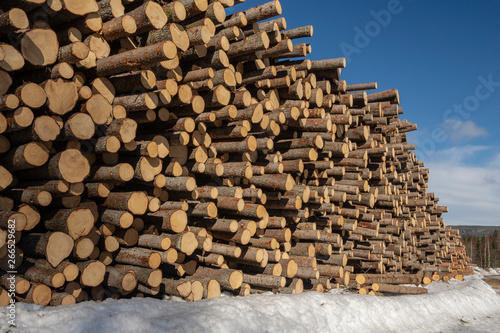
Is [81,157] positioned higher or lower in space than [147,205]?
higher

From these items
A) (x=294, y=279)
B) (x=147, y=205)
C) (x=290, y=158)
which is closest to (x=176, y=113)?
(x=147, y=205)

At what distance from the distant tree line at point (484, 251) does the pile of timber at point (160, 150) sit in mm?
61481

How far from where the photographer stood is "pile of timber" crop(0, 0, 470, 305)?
354 cm

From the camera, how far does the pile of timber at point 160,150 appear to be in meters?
3.54

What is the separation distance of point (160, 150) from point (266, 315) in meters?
2.51

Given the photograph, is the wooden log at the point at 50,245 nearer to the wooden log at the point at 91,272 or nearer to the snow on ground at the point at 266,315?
the wooden log at the point at 91,272

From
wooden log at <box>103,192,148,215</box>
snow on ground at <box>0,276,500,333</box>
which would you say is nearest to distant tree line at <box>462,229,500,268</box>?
snow on ground at <box>0,276,500,333</box>

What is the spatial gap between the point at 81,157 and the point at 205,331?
2229 mm

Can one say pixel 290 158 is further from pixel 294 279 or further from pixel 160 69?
pixel 160 69

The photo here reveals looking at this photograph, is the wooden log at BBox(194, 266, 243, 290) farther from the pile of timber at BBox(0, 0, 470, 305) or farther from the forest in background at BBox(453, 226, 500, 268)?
the forest in background at BBox(453, 226, 500, 268)

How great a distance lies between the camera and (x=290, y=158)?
6.67m

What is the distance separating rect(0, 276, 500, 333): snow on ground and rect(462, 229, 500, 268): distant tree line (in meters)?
58.5

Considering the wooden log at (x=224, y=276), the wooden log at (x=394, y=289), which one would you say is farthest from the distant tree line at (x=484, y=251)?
the wooden log at (x=224, y=276)

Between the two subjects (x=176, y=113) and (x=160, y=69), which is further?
(x=176, y=113)
